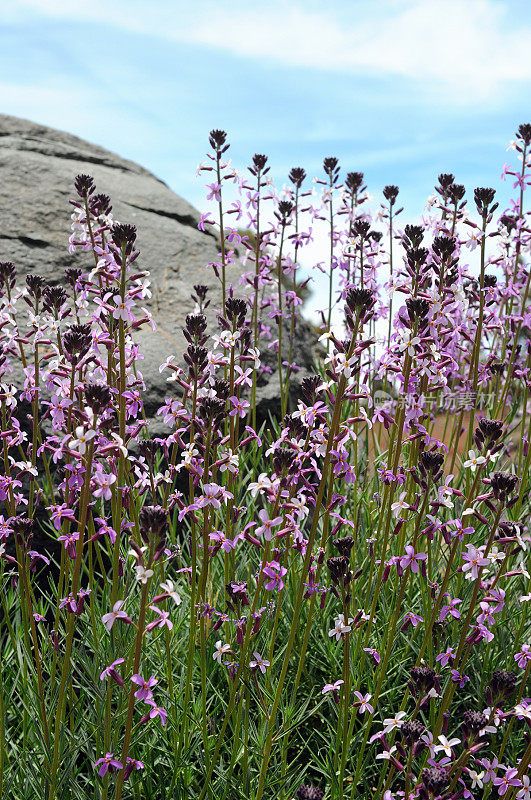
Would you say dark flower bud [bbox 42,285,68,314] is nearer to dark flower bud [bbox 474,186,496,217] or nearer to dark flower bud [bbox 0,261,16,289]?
dark flower bud [bbox 0,261,16,289]

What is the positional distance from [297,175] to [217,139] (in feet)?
3.61

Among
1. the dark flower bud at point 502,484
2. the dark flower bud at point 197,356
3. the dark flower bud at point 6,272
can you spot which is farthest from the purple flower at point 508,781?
the dark flower bud at point 6,272

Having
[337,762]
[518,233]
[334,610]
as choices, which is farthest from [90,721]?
[518,233]

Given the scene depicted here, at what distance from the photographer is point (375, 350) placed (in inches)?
220

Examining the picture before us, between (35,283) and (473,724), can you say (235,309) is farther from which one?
(473,724)

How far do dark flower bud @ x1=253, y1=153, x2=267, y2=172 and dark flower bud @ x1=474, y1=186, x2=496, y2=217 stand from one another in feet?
6.64

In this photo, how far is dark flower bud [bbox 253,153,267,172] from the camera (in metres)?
5.73

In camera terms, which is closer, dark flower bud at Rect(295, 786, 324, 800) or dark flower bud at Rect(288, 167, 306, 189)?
dark flower bud at Rect(295, 786, 324, 800)

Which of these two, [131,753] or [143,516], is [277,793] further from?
[143,516]

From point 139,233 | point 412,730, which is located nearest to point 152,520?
point 412,730

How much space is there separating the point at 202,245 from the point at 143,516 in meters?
6.60

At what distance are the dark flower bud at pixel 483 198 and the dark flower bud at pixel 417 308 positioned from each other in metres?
1.40

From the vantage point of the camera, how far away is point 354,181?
6113mm

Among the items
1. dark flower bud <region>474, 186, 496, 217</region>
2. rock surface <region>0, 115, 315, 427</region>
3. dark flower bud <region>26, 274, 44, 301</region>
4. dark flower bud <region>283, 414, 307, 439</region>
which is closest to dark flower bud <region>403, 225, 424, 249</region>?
dark flower bud <region>474, 186, 496, 217</region>
